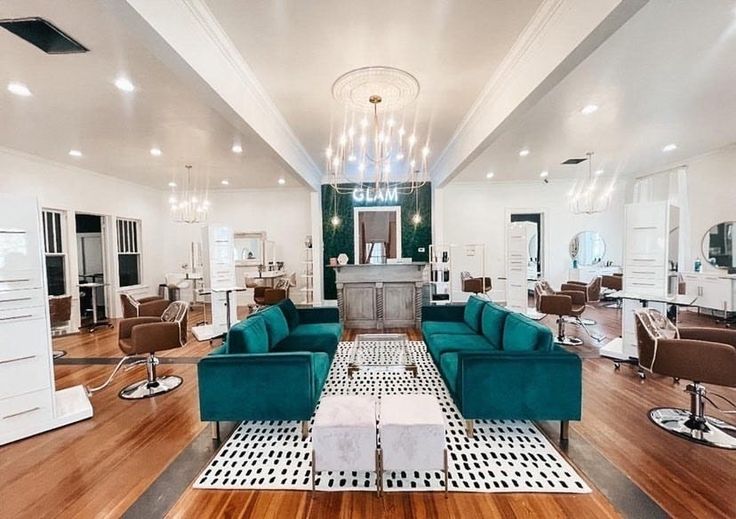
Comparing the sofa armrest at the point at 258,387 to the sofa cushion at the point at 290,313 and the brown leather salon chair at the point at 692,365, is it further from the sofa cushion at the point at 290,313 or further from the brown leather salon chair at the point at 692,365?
the brown leather salon chair at the point at 692,365

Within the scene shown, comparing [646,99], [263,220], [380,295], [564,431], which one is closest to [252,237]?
[263,220]

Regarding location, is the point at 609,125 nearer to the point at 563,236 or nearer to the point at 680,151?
the point at 680,151

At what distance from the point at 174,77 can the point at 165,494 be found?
11.4 feet

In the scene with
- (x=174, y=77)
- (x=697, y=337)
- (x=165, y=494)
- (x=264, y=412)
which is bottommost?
(x=165, y=494)

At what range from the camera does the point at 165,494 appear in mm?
2113

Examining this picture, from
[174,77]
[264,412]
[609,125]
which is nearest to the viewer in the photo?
[264,412]

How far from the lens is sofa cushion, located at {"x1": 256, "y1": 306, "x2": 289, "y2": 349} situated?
362cm

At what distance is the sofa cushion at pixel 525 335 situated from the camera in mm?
2723

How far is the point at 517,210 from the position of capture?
28.8ft

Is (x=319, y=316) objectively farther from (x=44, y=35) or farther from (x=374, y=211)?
(x=374, y=211)

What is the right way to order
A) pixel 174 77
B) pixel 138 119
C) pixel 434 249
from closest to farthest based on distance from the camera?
pixel 174 77
pixel 138 119
pixel 434 249

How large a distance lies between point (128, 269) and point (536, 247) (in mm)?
10573

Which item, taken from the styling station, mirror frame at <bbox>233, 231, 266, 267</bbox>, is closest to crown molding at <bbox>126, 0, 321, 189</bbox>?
the styling station

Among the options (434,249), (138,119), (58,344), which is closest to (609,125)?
(434,249)
